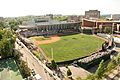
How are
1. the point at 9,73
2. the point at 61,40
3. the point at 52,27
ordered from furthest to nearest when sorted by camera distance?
the point at 52,27
the point at 61,40
the point at 9,73

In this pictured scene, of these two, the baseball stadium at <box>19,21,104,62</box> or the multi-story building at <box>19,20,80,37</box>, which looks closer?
the baseball stadium at <box>19,21,104,62</box>

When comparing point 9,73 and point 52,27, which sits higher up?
point 9,73

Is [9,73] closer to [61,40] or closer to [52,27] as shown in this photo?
[61,40]

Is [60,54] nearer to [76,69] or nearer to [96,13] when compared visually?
[76,69]

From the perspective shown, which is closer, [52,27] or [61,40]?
[61,40]

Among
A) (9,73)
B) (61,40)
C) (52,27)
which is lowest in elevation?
(61,40)

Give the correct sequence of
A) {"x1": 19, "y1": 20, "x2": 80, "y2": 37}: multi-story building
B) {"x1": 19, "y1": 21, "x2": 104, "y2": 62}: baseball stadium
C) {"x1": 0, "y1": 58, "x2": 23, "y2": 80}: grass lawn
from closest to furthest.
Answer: {"x1": 0, "y1": 58, "x2": 23, "y2": 80}: grass lawn < {"x1": 19, "y1": 21, "x2": 104, "y2": 62}: baseball stadium < {"x1": 19, "y1": 20, "x2": 80, "y2": 37}: multi-story building

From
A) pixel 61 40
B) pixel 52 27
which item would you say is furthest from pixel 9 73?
pixel 52 27

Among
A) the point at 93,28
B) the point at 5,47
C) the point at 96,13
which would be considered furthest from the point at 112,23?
the point at 96,13

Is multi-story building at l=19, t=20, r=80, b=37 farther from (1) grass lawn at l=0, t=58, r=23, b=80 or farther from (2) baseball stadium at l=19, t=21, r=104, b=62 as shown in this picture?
(1) grass lawn at l=0, t=58, r=23, b=80

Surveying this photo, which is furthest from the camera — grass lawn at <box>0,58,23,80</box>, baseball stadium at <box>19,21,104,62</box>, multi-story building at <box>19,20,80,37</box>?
multi-story building at <box>19,20,80,37</box>

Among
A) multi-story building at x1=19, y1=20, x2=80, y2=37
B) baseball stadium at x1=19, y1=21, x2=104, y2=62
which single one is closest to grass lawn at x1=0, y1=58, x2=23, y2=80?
baseball stadium at x1=19, y1=21, x2=104, y2=62
